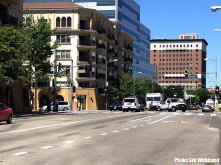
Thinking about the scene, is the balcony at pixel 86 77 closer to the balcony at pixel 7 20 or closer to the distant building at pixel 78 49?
the distant building at pixel 78 49

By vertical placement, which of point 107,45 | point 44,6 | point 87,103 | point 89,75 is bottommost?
point 87,103

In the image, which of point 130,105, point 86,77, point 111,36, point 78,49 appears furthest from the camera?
point 111,36

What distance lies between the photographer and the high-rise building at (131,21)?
347 feet

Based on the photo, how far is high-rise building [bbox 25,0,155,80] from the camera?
4158 inches

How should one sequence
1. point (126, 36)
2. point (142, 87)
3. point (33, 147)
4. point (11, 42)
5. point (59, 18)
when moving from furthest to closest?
point (126, 36)
point (142, 87)
point (59, 18)
point (11, 42)
point (33, 147)

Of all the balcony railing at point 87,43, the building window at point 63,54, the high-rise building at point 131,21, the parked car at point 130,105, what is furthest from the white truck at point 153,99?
the high-rise building at point 131,21

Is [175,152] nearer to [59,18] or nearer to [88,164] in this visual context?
[88,164]

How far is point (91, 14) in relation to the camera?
82.7 m

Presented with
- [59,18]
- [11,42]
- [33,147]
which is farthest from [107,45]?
[33,147]

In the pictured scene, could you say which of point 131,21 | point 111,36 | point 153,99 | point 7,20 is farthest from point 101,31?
point 131,21

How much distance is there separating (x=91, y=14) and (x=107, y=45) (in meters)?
13.0

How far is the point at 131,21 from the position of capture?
122938mm

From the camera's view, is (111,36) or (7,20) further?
(111,36)

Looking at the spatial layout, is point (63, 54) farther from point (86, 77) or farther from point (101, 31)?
point (101, 31)
